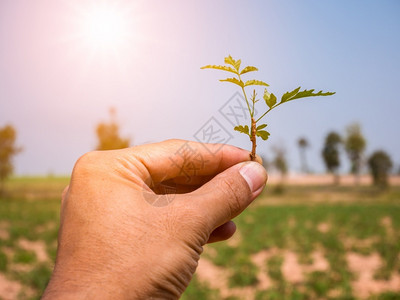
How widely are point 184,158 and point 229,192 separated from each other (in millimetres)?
347

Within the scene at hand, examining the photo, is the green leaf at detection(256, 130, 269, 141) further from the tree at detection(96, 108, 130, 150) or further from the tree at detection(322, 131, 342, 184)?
the tree at detection(322, 131, 342, 184)

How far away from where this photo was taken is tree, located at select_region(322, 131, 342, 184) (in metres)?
54.8

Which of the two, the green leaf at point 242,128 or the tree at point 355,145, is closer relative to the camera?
the green leaf at point 242,128

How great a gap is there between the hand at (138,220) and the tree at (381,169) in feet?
156

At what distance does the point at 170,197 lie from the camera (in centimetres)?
177

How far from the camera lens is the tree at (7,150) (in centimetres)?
3247

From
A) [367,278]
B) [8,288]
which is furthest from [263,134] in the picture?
[367,278]

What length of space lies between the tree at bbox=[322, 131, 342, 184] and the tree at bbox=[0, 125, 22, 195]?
42.9m

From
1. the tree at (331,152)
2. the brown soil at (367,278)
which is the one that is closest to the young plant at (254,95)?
the brown soil at (367,278)

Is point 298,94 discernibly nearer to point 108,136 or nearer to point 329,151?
point 108,136

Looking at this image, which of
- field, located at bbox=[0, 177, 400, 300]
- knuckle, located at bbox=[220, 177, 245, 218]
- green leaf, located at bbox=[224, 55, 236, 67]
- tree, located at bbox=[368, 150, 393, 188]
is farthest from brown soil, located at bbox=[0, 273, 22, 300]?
tree, located at bbox=[368, 150, 393, 188]

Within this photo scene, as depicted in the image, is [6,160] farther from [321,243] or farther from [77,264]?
[77,264]

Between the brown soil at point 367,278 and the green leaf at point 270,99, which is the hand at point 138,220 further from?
the brown soil at point 367,278

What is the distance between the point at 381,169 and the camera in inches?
1741
